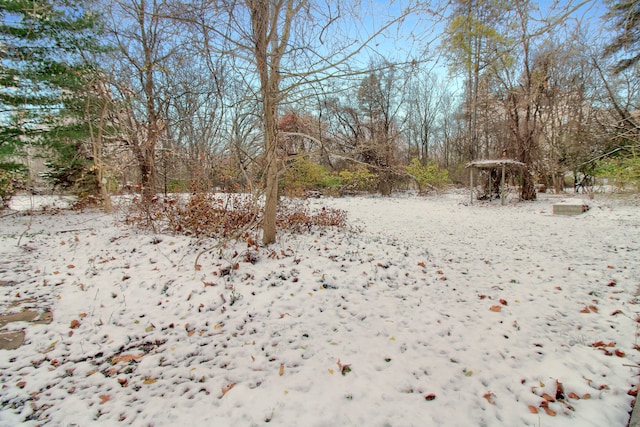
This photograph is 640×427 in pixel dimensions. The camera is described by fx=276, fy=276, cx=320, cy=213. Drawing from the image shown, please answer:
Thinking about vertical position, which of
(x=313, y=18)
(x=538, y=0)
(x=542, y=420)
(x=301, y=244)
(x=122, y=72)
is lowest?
(x=542, y=420)

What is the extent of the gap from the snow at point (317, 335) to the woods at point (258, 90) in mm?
1462

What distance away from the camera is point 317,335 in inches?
102

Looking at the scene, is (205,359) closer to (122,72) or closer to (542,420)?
(542,420)

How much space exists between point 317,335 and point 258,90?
331 cm

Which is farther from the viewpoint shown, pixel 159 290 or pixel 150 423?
pixel 159 290

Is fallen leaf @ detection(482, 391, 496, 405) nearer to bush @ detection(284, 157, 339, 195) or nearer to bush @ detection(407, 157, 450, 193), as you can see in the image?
bush @ detection(284, 157, 339, 195)

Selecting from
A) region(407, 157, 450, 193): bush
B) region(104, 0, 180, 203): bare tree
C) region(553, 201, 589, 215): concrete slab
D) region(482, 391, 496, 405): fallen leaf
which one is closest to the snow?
region(482, 391, 496, 405): fallen leaf

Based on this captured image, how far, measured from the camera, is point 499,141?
15727mm

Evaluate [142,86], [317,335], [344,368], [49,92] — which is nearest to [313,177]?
[142,86]

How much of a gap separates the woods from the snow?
4.80 ft

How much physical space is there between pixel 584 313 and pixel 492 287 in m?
0.90

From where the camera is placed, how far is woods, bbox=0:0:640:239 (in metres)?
3.09

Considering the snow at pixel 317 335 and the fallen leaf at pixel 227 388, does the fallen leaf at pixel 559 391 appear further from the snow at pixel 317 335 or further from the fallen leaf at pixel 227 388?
the fallen leaf at pixel 227 388

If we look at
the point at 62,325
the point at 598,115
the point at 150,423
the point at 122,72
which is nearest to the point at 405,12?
the point at 150,423
